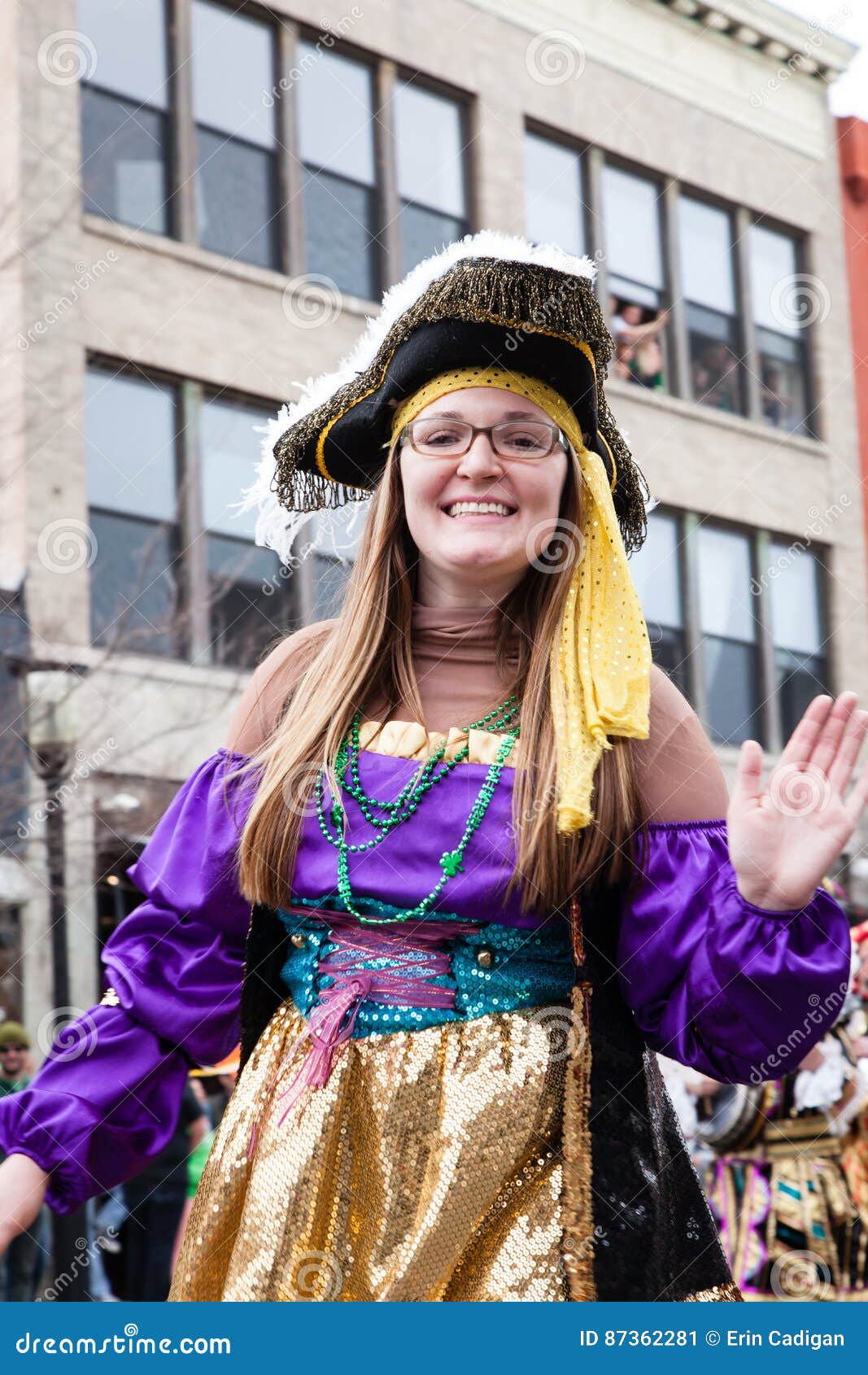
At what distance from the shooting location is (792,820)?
2.44 meters

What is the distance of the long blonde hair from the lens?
2.54 meters

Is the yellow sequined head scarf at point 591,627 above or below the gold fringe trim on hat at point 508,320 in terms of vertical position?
below

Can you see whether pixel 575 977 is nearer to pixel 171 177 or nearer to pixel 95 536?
pixel 95 536

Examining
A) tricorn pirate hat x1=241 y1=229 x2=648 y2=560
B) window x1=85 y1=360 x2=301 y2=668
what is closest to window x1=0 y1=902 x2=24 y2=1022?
window x1=85 y1=360 x2=301 y2=668

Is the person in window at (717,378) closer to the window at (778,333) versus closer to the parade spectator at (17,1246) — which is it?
the window at (778,333)

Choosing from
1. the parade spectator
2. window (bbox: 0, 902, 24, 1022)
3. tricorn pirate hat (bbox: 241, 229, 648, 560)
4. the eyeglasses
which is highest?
tricorn pirate hat (bbox: 241, 229, 648, 560)

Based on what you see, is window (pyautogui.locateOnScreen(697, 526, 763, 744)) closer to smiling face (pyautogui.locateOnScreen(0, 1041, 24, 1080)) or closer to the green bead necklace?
smiling face (pyautogui.locateOnScreen(0, 1041, 24, 1080))

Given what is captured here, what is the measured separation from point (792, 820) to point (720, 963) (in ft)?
0.72

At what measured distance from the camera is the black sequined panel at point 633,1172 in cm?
236

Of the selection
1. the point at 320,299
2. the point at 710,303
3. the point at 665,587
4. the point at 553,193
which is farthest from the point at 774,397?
the point at 320,299

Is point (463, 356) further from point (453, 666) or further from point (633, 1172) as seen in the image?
point (633, 1172)

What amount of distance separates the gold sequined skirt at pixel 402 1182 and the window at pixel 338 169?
480 inches

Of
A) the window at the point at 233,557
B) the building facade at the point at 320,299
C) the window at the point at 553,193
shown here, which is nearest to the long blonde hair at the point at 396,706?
the building facade at the point at 320,299

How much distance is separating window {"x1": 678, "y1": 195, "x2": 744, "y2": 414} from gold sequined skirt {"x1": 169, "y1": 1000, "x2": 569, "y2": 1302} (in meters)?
15.1
